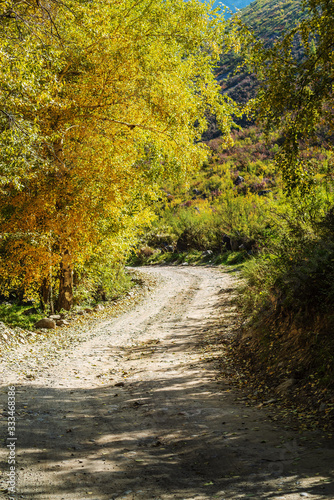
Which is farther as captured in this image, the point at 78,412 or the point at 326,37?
the point at 326,37

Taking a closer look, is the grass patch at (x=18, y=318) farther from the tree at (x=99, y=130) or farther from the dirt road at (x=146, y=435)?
the dirt road at (x=146, y=435)

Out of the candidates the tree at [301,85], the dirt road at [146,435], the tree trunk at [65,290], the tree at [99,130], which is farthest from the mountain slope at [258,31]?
the dirt road at [146,435]

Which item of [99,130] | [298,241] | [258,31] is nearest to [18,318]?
[99,130]

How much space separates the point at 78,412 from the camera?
5.15 meters

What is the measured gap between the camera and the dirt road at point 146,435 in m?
3.19

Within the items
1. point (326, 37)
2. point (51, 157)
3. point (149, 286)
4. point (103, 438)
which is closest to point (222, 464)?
point (103, 438)

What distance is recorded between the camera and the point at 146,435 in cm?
440

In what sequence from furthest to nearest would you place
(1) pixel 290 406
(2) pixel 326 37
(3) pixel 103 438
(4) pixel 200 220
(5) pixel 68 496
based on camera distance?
(4) pixel 200 220, (2) pixel 326 37, (1) pixel 290 406, (3) pixel 103 438, (5) pixel 68 496

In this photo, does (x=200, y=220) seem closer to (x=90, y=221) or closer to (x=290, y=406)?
(x=90, y=221)

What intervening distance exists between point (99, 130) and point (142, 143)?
1.60 m

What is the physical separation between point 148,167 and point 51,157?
3.53 meters

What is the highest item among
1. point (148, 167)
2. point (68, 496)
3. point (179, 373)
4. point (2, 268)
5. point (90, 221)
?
point (148, 167)

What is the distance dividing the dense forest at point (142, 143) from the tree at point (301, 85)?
0.08 feet

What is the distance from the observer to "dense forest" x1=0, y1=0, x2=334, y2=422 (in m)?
6.34
